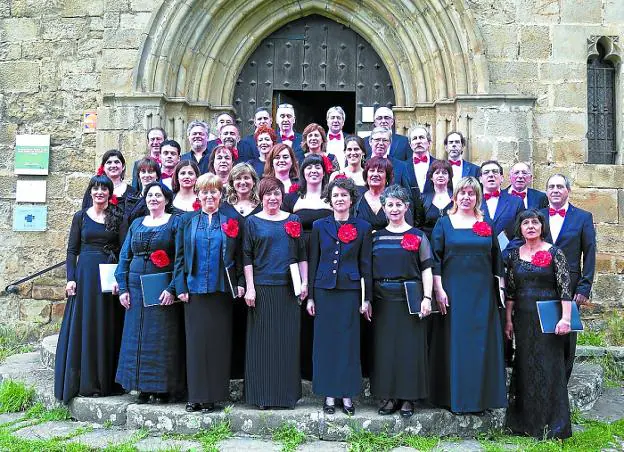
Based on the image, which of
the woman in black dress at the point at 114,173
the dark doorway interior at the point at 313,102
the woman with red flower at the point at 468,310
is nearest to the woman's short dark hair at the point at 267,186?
the woman with red flower at the point at 468,310

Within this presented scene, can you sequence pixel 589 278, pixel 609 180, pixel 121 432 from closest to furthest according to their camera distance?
pixel 121 432 → pixel 589 278 → pixel 609 180

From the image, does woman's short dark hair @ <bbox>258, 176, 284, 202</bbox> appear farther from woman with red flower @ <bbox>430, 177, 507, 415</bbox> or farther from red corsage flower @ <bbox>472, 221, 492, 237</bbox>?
red corsage flower @ <bbox>472, 221, 492, 237</bbox>

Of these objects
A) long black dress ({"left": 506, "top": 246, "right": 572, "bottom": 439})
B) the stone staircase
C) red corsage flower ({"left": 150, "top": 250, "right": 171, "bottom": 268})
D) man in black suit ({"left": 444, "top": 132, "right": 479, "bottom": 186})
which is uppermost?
man in black suit ({"left": 444, "top": 132, "right": 479, "bottom": 186})

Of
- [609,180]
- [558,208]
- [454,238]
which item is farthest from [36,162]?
[609,180]

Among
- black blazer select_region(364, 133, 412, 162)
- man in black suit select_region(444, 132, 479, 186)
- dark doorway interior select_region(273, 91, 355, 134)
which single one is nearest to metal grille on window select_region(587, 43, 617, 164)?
man in black suit select_region(444, 132, 479, 186)

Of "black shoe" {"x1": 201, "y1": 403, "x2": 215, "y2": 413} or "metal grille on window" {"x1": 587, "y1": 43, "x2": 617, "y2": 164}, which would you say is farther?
"metal grille on window" {"x1": 587, "y1": 43, "x2": 617, "y2": 164}

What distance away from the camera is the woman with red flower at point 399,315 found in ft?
13.8

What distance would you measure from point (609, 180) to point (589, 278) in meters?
2.53

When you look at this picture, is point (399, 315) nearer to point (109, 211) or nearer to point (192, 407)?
point (192, 407)

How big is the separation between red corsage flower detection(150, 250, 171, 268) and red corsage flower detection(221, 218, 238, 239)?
1.54 feet

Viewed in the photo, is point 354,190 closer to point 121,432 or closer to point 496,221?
point 496,221

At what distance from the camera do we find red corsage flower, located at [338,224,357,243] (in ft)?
13.8

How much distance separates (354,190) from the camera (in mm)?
4355

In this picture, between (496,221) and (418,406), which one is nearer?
(418,406)
